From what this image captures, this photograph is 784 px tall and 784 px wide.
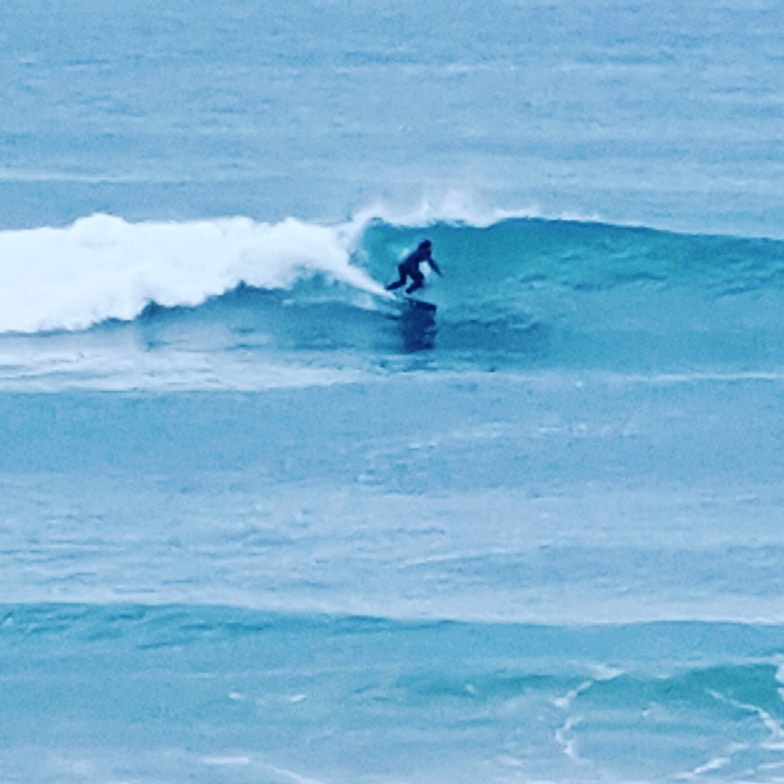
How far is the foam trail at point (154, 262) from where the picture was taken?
4699mm

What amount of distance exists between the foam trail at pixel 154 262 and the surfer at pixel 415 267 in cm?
7

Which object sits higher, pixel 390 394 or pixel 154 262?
pixel 154 262

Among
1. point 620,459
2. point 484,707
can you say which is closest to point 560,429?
point 620,459

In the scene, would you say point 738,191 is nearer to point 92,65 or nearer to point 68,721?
point 92,65

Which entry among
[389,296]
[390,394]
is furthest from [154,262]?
[390,394]

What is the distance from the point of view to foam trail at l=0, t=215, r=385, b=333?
185 inches

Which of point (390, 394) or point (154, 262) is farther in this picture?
point (154, 262)

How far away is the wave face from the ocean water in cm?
1

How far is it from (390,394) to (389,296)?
1.46ft

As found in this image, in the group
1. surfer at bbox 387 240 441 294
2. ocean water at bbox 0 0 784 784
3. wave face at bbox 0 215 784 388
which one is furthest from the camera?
surfer at bbox 387 240 441 294

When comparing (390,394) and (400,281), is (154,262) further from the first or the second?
(390,394)

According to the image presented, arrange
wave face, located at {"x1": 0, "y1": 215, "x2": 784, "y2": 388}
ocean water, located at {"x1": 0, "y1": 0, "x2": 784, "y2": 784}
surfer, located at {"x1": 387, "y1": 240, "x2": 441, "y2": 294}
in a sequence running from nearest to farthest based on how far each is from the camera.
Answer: ocean water, located at {"x1": 0, "y1": 0, "x2": 784, "y2": 784} → wave face, located at {"x1": 0, "y1": 215, "x2": 784, "y2": 388} → surfer, located at {"x1": 387, "y1": 240, "x2": 441, "y2": 294}

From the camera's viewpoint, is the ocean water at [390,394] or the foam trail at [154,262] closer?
the ocean water at [390,394]

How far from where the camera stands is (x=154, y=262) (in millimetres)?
4734
